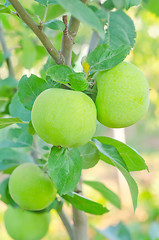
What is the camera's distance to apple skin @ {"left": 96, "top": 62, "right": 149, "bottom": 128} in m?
0.38

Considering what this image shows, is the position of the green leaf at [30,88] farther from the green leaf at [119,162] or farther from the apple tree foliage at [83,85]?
the green leaf at [119,162]

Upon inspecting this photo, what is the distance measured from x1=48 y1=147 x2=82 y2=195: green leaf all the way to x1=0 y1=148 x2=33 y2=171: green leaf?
0.89 ft

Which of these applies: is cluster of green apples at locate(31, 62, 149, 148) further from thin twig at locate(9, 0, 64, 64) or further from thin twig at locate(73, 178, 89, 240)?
thin twig at locate(73, 178, 89, 240)

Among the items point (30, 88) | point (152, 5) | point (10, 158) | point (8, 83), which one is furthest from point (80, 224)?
point (152, 5)

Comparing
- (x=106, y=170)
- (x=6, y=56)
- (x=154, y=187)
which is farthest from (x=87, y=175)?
(x=6, y=56)

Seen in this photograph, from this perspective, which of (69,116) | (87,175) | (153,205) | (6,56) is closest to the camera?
(69,116)

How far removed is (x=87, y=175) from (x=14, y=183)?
12.6 ft

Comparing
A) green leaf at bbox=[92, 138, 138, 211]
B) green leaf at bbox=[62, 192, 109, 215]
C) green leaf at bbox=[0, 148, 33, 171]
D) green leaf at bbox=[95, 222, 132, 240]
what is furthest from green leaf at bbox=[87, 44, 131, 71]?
green leaf at bbox=[95, 222, 132, 240]

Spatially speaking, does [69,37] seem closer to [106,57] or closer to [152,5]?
[106,57]

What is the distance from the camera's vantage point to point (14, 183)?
543mm

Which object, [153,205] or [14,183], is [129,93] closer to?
[14,183]

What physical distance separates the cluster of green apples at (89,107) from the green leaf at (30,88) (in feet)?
0.20

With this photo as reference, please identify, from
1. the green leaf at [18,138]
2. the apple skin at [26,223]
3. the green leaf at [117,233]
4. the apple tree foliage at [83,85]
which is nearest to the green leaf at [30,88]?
the apple tree foliage at [83,85]

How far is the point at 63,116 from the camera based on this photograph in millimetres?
356
